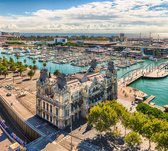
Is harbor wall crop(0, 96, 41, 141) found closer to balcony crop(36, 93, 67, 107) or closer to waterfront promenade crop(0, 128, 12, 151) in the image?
waterfront promenade crop(0, 128, 12, 151)

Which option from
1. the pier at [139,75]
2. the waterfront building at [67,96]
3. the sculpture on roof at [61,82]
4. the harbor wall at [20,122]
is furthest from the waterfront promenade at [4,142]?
the pier at [139,75]

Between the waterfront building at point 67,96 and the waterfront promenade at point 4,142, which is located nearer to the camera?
the waterfront promenade at point 4,142

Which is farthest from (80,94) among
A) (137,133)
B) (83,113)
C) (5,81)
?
(5,81)

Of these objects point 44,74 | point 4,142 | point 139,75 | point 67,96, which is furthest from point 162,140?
point 139,75

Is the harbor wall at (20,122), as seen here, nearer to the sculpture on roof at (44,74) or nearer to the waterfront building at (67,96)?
the waterfront building at (67,96)

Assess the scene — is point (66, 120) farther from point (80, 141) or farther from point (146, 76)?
point (146, 76)

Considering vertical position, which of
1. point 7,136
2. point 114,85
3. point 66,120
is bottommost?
point 7,136

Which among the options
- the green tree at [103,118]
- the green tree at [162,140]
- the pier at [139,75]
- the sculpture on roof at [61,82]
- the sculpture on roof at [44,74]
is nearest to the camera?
the green tree at [162,140]

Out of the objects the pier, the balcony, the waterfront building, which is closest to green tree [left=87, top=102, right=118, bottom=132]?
the waterfront building
